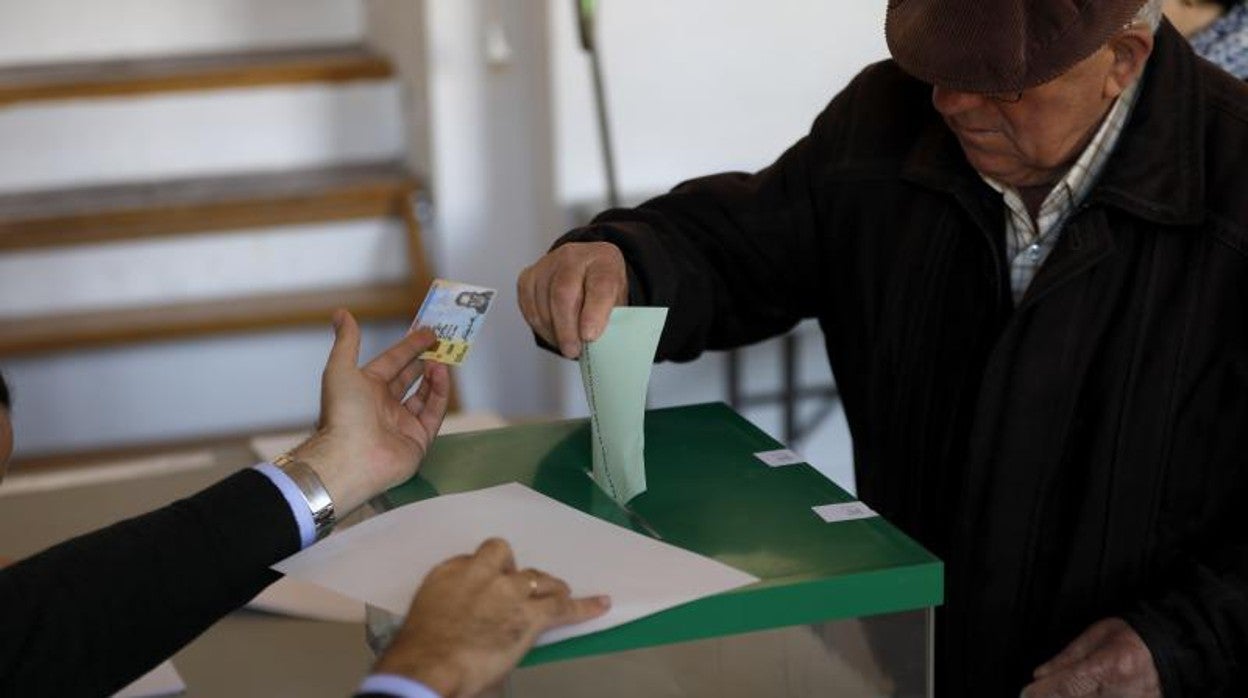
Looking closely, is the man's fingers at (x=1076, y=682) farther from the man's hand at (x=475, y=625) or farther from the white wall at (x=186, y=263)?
the white wall at (x=186, y=263)

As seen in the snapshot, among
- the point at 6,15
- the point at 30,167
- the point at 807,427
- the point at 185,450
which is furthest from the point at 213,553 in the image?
the point at 6,15

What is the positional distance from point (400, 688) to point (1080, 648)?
0.60 meters

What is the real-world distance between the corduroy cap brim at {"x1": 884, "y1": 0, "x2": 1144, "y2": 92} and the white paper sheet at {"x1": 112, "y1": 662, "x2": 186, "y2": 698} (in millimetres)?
848

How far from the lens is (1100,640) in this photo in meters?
1.39

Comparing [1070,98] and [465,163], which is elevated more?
[1070,98]

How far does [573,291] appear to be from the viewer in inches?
57.6

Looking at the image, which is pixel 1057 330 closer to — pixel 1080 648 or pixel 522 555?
pixel 1080 648

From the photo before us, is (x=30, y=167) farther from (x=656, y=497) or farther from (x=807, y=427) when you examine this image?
(x=656, y=497)

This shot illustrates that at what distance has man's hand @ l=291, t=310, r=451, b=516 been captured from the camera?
1.39m

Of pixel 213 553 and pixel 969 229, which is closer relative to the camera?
pixel 213 553

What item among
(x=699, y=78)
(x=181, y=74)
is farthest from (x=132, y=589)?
(x=181, y=74)

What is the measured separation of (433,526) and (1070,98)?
25.9 inches

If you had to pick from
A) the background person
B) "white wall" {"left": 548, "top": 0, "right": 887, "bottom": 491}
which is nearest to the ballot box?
the background person

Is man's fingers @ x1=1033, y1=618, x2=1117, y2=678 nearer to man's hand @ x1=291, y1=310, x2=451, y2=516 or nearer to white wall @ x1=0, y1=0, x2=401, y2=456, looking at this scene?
man's hand @ x1=291, y1=310, x2=451, y2=516
